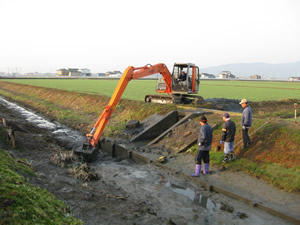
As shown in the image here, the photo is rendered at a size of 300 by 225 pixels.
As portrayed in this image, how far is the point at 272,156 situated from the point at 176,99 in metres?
11.0

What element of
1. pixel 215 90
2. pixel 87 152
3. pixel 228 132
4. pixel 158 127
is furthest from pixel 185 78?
pixel 215 90

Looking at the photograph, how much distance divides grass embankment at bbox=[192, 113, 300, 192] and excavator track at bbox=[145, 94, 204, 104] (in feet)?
27.6

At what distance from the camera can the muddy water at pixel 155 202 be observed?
666 cm

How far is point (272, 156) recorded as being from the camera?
375 inches

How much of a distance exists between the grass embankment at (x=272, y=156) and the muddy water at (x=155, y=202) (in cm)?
168

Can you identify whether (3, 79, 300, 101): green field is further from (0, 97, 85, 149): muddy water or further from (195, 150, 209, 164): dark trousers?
(195, 150, 209, 164): dark trousers

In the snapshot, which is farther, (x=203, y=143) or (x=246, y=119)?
(x=246, y=119)

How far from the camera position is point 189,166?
413 inches

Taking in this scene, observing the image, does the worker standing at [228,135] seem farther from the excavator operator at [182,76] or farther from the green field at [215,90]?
the green field at [215,90]

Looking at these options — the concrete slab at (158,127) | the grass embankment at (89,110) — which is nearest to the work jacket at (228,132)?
the concrete slab at (158,127)

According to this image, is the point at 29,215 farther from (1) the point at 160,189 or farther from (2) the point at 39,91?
(2) the point at 39,91

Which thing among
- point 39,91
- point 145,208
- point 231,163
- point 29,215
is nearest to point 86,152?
point 145,208

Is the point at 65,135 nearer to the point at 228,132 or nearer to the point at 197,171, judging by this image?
the point at 197,171

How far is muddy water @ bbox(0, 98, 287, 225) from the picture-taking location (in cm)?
666
